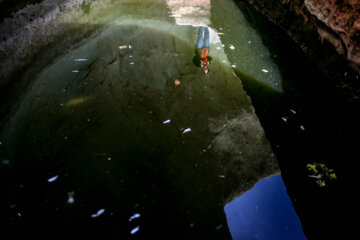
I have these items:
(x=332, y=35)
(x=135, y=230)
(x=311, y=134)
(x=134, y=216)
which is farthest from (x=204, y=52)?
(x=135, y=230)

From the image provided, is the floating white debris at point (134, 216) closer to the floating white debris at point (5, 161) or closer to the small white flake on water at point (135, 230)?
the small white flake on water at point (135, 230)

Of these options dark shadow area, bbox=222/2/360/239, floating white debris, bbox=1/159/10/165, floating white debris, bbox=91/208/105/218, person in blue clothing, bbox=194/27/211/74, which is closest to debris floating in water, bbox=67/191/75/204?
floating white debris, bbox=91/208/105/218

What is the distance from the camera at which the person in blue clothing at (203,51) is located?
4809mm

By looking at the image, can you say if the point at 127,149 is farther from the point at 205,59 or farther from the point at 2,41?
the point at 2,41

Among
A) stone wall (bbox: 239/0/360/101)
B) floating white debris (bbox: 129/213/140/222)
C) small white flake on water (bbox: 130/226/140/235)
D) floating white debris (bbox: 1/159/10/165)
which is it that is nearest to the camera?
small white flake on water (bbox: 130/226/140/235)

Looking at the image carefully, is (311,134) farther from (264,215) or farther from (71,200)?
(71,200)

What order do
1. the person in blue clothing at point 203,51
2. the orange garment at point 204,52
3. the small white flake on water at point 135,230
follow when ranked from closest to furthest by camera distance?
the small white flake on water at point 135,230 → the person in blue clothing at point 203,51 → the orange garment at point 204,52

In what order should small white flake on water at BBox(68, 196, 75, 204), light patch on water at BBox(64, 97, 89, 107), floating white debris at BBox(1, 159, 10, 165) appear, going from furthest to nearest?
light patch on water at BBox(64, 97, 89, 107)
floating white debris at BBox(1, 159, 10, 165)
small white flake on water at BBox(68, 196, 75, 204)

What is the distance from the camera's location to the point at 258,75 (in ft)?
15.3

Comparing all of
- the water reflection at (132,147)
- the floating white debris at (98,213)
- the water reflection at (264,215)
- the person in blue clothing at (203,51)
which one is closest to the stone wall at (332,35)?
the water reflection at (132,147)

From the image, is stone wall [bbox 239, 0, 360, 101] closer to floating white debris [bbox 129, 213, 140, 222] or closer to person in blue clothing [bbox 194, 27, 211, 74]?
person in blue clothing [bbox 194, 27, 211, 74]

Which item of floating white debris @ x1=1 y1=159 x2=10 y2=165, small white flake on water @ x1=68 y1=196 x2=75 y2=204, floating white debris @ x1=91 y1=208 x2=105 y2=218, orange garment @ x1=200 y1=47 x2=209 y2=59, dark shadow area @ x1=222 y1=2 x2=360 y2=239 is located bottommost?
dark shadow area @ x1=222 y1=2 x2=360 y2=239

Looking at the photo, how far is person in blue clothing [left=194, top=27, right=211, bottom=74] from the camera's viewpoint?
4.81 metres

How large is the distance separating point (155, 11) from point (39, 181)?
611cm
